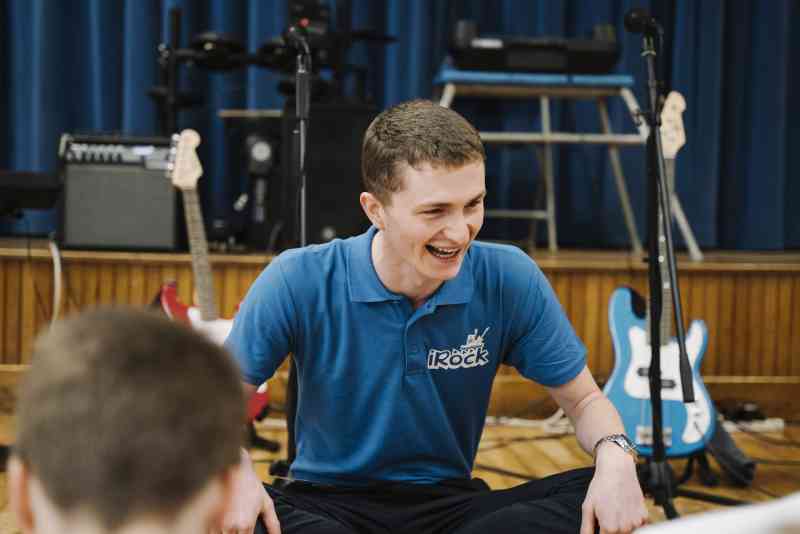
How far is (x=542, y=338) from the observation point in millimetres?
1649

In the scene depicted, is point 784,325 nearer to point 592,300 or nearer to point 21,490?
point 592,300

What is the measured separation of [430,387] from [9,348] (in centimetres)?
236

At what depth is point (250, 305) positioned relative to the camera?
1584 mm

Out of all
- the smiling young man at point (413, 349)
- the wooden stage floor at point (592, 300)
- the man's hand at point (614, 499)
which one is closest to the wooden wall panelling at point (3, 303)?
the wooden stage floor at point (592, 300)

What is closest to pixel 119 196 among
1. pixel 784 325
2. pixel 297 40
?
pixel 297 40

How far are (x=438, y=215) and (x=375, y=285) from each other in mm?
161

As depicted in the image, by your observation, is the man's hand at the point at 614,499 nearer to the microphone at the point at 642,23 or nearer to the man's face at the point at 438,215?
the man's face at the point at 438,215

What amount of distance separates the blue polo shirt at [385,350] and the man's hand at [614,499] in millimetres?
215

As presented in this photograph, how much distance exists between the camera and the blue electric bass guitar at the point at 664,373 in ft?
9.05

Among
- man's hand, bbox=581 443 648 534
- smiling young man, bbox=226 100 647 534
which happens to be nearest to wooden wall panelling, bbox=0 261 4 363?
smiling young man, bbox=226 100 647 534

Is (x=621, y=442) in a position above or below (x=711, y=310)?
above

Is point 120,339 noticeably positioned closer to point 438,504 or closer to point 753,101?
point 438,504

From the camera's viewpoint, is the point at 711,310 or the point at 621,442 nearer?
the point at 621,442

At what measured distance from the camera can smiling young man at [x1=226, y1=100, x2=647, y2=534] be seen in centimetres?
155
